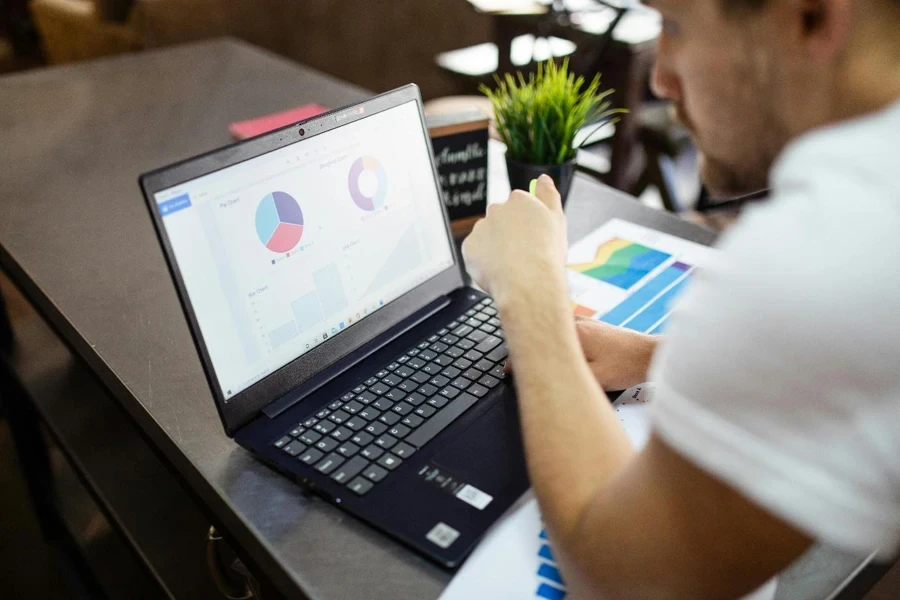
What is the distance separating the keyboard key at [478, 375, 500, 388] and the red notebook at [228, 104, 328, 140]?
2.43 ft

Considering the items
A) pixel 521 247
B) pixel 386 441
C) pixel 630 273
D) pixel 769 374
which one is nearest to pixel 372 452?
pixel 386 441

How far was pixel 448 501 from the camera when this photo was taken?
63cm

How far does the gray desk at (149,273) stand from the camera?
625mm

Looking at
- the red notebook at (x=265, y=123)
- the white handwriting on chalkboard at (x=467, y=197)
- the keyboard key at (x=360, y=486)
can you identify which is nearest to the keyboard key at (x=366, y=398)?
the keyboard key at (x=360, y=486)

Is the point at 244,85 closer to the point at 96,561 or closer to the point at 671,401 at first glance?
the point at 96,561

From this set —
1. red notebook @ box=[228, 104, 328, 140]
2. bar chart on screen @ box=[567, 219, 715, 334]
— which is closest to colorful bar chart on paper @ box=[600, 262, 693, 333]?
bar chart on screen @ box=[567, 219, 715, 334]

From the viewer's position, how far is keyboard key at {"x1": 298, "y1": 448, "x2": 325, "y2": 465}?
667 mm

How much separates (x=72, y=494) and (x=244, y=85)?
0.99 meters

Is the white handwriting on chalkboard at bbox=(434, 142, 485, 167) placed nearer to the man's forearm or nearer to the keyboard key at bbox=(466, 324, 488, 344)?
the keyboard key at bbox=(466, 324, 488, 344)

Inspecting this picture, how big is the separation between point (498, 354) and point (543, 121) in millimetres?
348

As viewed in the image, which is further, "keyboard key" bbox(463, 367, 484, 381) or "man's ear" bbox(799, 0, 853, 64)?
"keyboard key" bbox(463, 367, 484, 381)

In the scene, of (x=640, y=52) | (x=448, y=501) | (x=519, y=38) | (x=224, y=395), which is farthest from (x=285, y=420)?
(x=640, y=52)

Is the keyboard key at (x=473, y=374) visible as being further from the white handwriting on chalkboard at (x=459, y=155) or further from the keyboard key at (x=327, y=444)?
the white handwriting on chalkboard at (x=459, y=155)

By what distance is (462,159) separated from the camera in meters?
1.07
